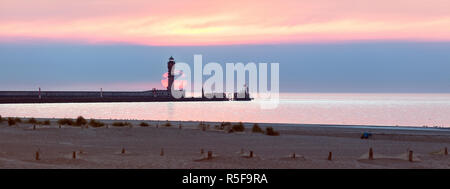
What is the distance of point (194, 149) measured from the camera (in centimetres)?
2394

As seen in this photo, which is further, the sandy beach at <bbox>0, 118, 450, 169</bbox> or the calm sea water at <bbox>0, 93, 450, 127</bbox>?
the calm sea water at <bbox>0, 93, 450, 127</bbox>

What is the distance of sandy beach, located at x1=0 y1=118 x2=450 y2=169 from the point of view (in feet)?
56.9

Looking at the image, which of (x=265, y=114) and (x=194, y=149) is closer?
(x=194, y=149)

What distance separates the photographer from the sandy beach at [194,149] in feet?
56.9

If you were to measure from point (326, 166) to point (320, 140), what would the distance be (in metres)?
12.1

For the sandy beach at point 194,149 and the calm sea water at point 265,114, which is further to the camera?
the calm sea water at point 265,114

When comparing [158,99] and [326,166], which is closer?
[326,166]

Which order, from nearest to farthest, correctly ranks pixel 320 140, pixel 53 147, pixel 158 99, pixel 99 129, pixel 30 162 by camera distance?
1. pixel 30 162
2. pixel 53 147
3. pixel 320 140
4. pixel 99 129
5. pixel 158 99
